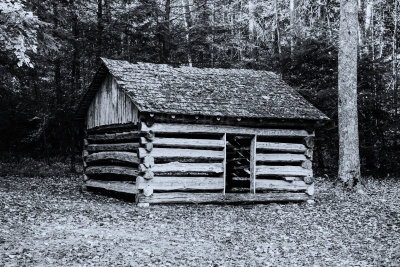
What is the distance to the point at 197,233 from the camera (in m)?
10.4

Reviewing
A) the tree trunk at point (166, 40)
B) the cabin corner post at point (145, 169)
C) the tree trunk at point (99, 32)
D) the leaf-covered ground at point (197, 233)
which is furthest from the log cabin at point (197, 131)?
the tree trunk at point (166, 40)

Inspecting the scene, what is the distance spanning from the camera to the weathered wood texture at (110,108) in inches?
569

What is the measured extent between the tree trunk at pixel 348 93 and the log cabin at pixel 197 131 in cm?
118

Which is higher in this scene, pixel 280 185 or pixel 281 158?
pixel 281 158

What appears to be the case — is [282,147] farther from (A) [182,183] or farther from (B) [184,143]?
(A) [182,183]

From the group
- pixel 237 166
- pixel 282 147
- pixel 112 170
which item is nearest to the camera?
pixel 282 147

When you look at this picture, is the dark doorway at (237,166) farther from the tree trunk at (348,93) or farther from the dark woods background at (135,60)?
the dark woods background at (135,60)

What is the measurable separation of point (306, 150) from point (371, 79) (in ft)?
30.2

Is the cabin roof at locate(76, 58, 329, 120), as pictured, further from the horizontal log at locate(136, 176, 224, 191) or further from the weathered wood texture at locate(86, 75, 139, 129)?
the horizontal log at locate(136, 176, 224, 191)

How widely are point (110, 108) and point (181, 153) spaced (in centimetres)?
328

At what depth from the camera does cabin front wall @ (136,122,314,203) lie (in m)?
13.6

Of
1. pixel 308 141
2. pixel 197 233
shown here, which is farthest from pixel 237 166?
pixel 197 233

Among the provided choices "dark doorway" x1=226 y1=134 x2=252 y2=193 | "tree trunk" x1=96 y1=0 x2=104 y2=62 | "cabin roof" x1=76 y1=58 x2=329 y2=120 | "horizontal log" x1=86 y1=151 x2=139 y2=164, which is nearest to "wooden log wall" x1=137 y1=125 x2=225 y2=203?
"horizontal log" x1=86 y1=151 x2=139 y2=164

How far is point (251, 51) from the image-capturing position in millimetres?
29625
